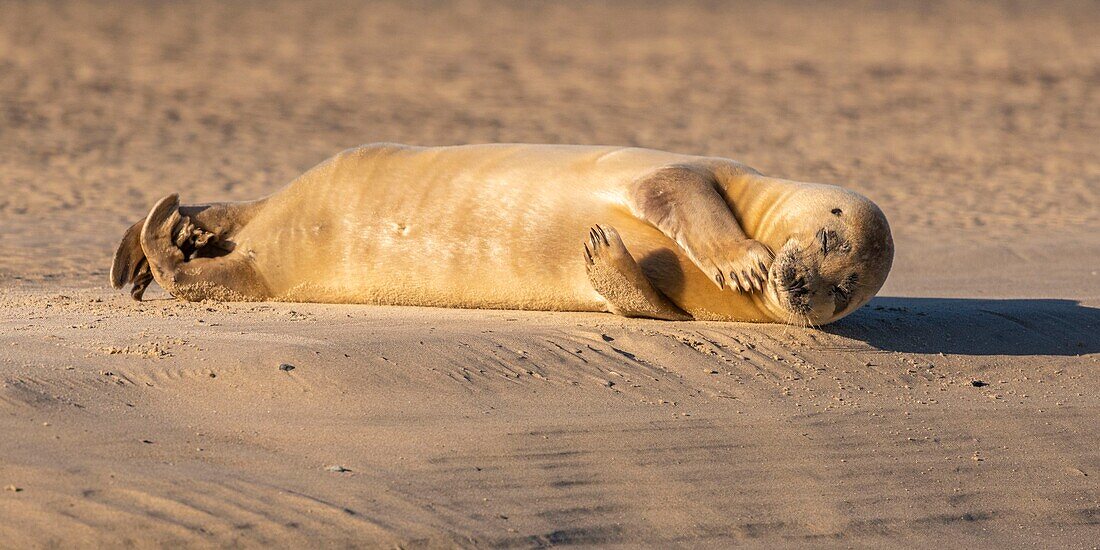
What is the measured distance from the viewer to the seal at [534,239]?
5367mm

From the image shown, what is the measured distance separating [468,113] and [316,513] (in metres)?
11.9

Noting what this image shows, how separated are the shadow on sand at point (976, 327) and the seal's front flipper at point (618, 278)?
0.74 metres

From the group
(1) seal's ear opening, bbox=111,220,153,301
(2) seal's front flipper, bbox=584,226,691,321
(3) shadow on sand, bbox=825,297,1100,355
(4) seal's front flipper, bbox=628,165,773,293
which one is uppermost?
(4) seal's front flipper, bbox=628,165,773,293

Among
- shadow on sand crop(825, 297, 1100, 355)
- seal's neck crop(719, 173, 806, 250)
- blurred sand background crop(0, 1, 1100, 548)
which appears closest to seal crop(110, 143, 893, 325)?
seal's neck crop(719, 173, 806, 250)

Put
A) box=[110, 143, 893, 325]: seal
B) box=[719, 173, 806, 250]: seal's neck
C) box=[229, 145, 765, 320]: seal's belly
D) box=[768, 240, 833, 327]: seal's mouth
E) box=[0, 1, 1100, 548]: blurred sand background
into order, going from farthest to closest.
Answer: box=[229, 145, 765, 320]: seal's belly → box=[719, 173, 806, 250]: seal's neck → box=[110, 143, 893, 325]: seal → box=[768, 240, 833, 327]: seal's mouth → box=[0, 1, 1100, 548]: blurred sand background

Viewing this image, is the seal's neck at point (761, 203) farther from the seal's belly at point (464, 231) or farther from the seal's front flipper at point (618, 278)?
the seal's front flipper at point (618, 278)

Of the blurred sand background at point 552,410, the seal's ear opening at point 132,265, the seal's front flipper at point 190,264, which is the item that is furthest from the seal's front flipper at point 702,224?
the seal's ear opening at point 132,265

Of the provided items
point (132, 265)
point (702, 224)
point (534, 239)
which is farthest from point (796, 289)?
point (132, 265)

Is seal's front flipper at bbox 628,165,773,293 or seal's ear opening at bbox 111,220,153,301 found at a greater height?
seal's front flipper at bbox 628,165,773,293

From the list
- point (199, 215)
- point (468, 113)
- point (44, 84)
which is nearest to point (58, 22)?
point (44, 84)

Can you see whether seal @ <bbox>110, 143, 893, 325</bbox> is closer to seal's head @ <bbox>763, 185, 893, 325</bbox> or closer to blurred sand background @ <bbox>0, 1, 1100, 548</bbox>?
seal's head @ <bbox>763, 185, 893, 325</bbox>

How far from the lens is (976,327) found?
19.7 ft

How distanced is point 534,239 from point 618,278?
0.50 m

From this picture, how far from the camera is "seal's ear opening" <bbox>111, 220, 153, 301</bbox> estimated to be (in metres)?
6.27
